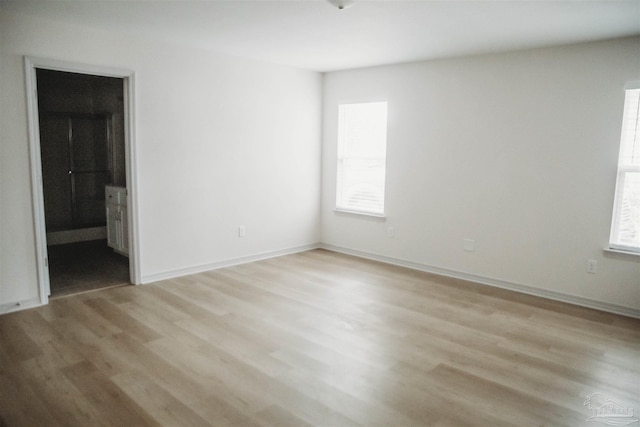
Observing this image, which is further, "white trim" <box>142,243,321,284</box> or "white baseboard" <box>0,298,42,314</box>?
"white trim" <box>142,243,321,284</box>

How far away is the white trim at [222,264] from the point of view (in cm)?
459

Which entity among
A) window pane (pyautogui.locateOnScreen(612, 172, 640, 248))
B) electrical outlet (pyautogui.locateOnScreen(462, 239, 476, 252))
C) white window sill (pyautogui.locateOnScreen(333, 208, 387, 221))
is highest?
window pane (pyautogui.locateOnScreen(612, 172, 640, 248))

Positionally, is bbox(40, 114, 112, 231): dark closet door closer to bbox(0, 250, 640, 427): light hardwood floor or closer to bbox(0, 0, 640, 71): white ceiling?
bbox(0, 250, 640, 427): light hardwood floor

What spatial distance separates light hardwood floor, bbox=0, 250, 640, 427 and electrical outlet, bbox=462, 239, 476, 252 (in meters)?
0.51

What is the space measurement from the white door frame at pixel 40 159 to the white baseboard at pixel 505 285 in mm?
2836

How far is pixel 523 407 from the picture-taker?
7.90 ft

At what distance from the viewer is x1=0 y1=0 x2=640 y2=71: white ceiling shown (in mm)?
3070

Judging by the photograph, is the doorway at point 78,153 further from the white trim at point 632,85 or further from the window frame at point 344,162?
the white trim at point 632,85

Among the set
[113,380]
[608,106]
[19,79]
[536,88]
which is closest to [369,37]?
[536,88]

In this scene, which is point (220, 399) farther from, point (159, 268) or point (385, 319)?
point (159, 268)

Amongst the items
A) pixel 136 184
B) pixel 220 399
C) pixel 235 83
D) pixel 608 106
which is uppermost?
pixel 235 83

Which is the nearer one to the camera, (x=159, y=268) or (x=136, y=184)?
(x=136, y=184)

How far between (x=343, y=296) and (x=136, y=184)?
7.71 feet

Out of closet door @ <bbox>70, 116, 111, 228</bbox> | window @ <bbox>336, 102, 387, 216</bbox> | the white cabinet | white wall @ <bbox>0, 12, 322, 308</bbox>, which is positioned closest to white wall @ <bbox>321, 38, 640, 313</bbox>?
window @ <bbox>336, 102, 387, 216</bbox>
